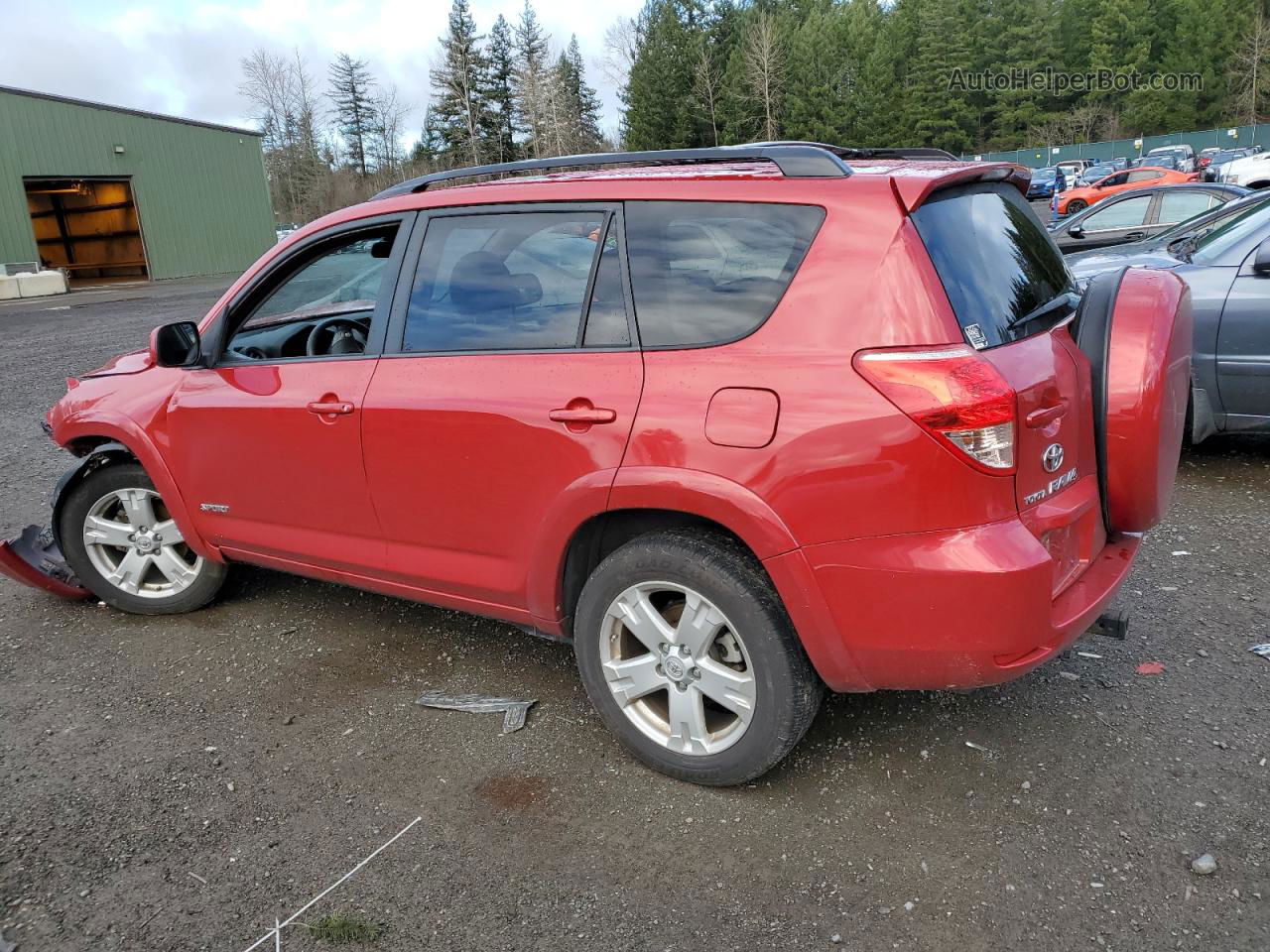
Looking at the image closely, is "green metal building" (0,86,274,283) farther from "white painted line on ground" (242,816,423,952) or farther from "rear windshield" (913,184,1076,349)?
"rear windshield" (913,184,1076,349)

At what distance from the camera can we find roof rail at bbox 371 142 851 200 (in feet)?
8.60

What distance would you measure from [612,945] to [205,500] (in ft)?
8.31

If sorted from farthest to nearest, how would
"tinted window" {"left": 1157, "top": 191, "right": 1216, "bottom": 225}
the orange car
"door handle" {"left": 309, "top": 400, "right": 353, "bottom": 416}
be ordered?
1. the orange car
2. "tinted window" {"left": 1157, "top": 191, "right": 1216, "bottom": 225}
3. "door handle" {"left": 309, "top": 400, "right": 353, "bottom": 416}

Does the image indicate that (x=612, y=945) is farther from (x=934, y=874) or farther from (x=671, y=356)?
(x=671, y=356)

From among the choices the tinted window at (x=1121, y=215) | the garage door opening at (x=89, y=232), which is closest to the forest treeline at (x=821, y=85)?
the garage door opening at (x=89, y=232)

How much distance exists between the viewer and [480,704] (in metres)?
3.43

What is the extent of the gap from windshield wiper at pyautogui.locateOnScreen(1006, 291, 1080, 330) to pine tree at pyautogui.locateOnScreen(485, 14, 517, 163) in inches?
2748

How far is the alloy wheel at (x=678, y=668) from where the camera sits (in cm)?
272

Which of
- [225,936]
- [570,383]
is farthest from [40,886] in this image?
[570,383]

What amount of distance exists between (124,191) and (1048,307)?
1528 inches

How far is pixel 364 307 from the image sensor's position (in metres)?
4.26

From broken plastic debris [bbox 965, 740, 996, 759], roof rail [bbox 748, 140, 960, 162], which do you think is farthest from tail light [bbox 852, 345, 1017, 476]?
broken plastic debris [bbox 965, 740, 996, 759]

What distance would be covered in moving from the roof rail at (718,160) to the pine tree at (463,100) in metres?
68.2

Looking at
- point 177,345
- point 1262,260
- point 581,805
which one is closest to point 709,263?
point 581,805
